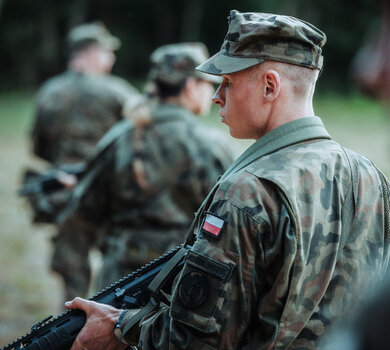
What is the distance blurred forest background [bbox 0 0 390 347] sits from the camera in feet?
24.5

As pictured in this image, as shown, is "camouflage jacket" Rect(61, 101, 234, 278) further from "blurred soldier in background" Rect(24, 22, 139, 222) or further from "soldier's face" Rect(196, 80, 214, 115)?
"blurred soldier in background" Rect(24, 22, 139, 222)

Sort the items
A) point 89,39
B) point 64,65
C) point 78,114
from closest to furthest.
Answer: point 78,114, point 89,39, point 64,65

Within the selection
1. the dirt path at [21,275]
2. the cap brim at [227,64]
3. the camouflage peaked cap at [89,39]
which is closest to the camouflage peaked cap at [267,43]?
the cap brim at [227,64]

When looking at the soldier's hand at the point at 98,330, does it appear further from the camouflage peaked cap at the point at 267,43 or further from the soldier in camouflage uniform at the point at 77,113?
the soldier in camouflage uniform at the point at 77,113

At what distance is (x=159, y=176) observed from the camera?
4270mm

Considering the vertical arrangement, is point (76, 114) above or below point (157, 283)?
below

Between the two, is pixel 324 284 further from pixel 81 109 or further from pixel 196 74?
pixel 81 109

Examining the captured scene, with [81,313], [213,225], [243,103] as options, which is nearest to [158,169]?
[81,313]

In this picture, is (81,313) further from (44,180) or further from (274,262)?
(44,180)

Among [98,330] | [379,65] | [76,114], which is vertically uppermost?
[379,65]

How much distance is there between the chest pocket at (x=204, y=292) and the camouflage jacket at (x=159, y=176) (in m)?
2.30

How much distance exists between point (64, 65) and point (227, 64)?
85.4 ft

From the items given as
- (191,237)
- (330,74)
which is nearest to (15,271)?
(191,237)

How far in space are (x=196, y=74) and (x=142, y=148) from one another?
0.64 meters
